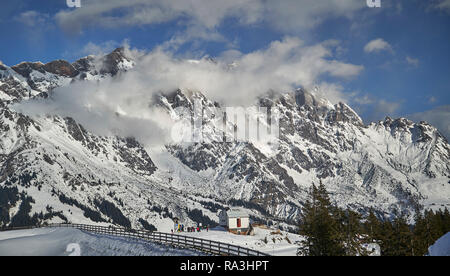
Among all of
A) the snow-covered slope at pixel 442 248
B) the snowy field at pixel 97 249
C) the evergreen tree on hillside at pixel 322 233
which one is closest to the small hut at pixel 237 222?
the snowy field at pixel 97 249

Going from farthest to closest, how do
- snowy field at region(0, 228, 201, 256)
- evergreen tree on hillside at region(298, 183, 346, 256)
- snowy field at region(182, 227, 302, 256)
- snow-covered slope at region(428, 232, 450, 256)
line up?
snowy field at region(182, 227, 302, 256)
snowy field at region(0, 228, 201, 256)
evergreen tree on hillside at region(298, 183, 346, 256)
snow-covered slope at region(428, 232, 450, 256)

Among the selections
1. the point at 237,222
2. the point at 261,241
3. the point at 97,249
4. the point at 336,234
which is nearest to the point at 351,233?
the point at 336,234

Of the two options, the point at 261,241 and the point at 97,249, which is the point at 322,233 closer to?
the point at 97,249

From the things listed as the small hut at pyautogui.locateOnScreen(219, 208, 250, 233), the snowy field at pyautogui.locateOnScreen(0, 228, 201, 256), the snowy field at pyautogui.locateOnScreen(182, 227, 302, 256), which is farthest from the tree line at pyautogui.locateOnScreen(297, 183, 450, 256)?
the small hut at pyautogui.locateOnScreen(219, 208, 250, 233)

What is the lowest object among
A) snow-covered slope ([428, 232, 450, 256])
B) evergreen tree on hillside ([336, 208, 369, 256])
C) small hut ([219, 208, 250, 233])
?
snow-covered slope ([428, 232, 450, 256])

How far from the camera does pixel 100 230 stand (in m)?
69.3

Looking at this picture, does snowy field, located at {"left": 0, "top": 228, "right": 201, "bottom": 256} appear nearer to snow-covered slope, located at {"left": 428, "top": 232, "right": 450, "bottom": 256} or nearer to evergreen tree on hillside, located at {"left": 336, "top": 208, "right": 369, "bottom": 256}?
evergreen tree on hillside, located at {"left": 336, "top": 208, "right": 369, "bottom": 256}

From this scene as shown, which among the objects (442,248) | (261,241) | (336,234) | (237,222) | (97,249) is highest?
(237,222)

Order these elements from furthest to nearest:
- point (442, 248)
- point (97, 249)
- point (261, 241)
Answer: point (261, 241), point (97, 249), point (442, 248)

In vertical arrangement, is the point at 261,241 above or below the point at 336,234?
above
